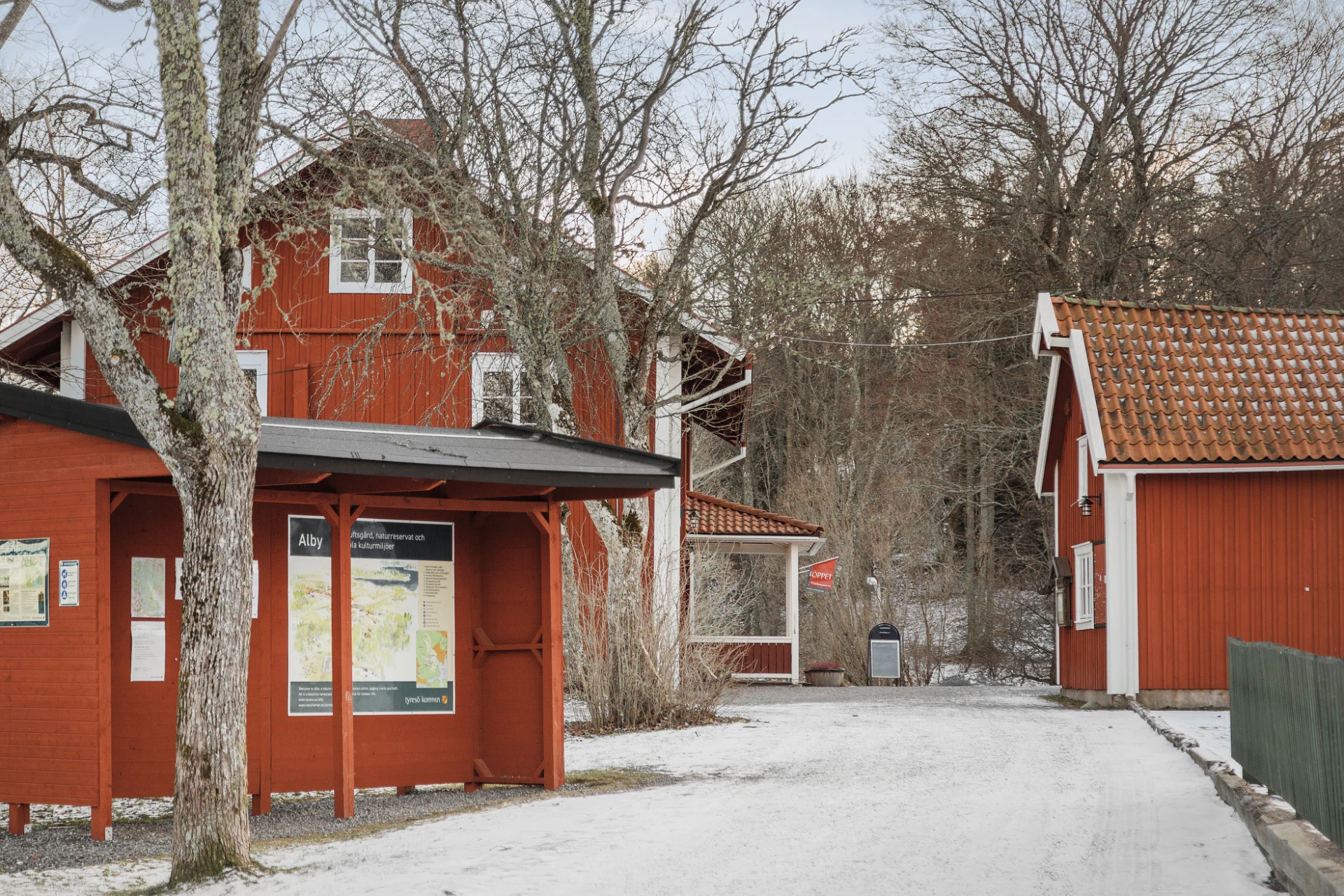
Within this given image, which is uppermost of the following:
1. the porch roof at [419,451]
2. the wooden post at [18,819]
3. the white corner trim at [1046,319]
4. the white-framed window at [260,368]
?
the white corner trim at [1046,319]

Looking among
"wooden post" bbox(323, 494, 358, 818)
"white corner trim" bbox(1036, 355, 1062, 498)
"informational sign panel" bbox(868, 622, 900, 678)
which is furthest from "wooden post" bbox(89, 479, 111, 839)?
"informational sign panel" bbox(868, 622, 900, 678)

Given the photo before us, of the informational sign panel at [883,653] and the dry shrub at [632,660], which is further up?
the dry shrub at [632,660]

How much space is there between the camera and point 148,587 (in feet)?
32.2

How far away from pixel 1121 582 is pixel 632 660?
652cm

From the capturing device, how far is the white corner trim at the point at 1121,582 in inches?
720

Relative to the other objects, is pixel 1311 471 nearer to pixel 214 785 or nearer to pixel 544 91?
pixel 544 91

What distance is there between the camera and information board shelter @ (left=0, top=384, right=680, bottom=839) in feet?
29.1

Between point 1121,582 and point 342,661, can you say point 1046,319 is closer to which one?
point 1121,582

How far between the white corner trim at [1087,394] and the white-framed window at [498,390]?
7193 mm

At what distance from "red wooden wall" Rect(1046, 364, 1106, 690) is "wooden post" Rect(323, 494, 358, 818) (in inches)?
463

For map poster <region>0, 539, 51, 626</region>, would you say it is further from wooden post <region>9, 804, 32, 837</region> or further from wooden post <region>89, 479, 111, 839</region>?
wooden post <region>9, 804, 32, 837</region>

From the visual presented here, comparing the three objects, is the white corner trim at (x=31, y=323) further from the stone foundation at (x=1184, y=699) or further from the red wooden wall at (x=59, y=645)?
the stone foundation at (x=1184, y=699)

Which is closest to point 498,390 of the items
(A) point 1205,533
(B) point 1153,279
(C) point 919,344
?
(A) point 1205,533

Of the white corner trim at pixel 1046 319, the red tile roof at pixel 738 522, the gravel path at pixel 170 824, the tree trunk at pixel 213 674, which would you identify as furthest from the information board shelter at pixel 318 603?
the red tile roof at pixel 738 522
